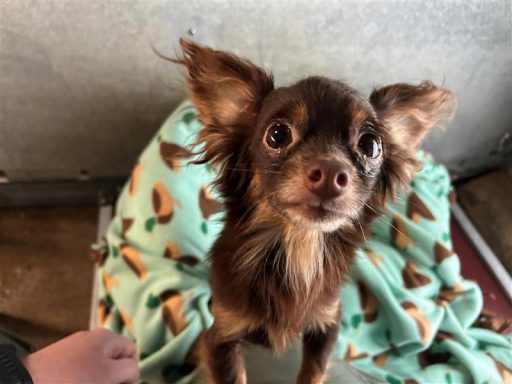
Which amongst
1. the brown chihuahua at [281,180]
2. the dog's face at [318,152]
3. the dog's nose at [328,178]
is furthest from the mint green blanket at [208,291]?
the dog's nose at [328,178]

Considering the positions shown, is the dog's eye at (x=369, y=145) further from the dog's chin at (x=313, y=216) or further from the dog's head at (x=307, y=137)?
the dog's chin at (x=313, y=216)

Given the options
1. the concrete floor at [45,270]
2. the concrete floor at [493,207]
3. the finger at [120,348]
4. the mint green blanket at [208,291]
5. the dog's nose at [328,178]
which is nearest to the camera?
the dog's nose at [328,178]

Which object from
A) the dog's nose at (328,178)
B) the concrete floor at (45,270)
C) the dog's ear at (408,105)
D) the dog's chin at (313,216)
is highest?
the dog's ear at (408,105)

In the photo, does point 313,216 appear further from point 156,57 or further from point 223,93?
point 156,57

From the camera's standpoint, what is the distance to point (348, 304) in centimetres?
186

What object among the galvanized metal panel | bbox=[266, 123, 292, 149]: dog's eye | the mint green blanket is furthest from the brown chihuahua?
the galvanized metal panel

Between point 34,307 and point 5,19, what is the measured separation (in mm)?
1062

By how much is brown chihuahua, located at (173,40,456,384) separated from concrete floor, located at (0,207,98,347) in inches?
34.5

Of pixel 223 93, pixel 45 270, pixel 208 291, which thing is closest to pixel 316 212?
pixel 223 93

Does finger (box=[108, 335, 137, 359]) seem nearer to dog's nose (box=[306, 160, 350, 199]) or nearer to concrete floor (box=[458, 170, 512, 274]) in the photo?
dog's nose (box=[306, 160, 350, 199])

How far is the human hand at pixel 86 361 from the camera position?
1.20 m

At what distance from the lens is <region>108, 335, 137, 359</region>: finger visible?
4.42ft

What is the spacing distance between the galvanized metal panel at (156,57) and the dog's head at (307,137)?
0.72m

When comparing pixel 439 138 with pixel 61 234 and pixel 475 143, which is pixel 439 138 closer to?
pixel 475 143
